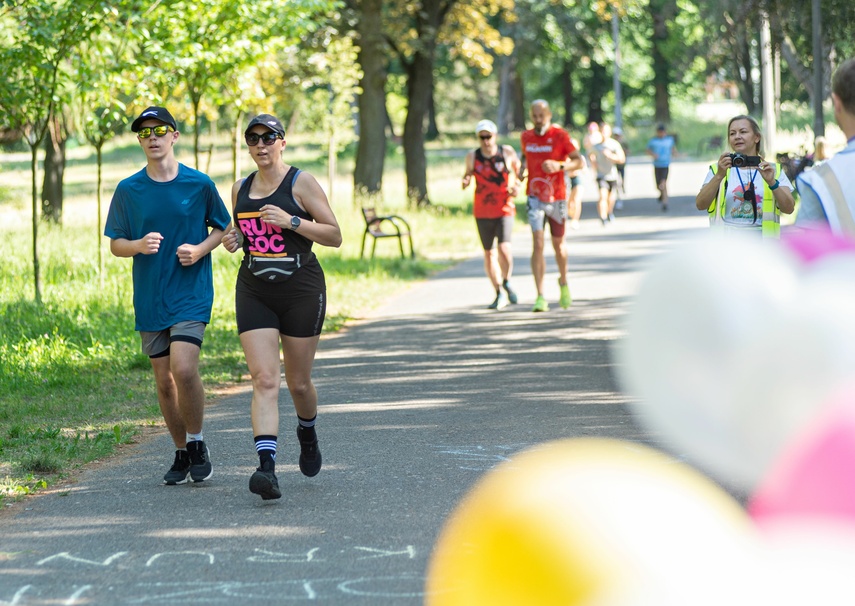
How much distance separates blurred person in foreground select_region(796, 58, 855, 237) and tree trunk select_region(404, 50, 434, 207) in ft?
82.6

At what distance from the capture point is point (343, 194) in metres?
32.7

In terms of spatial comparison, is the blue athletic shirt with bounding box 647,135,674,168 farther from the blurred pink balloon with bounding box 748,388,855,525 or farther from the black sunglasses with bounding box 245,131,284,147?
the blurred pink balloon with bounding box 748,388,855,525

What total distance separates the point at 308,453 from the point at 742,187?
3.38 m

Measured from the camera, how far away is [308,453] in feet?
22.3

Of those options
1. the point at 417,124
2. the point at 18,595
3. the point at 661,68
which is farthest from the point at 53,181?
the point at 661,68

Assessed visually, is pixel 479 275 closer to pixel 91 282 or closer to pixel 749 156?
pixel 91 282

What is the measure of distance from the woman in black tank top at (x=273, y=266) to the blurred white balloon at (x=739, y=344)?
3.50m

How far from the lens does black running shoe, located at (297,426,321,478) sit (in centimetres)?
678

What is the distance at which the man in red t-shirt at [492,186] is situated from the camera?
45.0 ft

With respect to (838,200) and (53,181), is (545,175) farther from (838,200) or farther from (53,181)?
(53,181)

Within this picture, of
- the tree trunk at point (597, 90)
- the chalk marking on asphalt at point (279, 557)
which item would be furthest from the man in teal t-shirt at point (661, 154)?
the tree trunk at point (597, 90)

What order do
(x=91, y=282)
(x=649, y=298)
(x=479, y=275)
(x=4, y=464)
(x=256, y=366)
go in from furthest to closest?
(x=479, y=275) → (x=91, y=282) → (x=4, y=464) → (x=256, y=366) → (x=649, y=298)

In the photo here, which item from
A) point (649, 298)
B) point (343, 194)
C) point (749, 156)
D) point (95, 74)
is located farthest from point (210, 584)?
point (343, 194)

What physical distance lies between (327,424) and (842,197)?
4.84 metres
